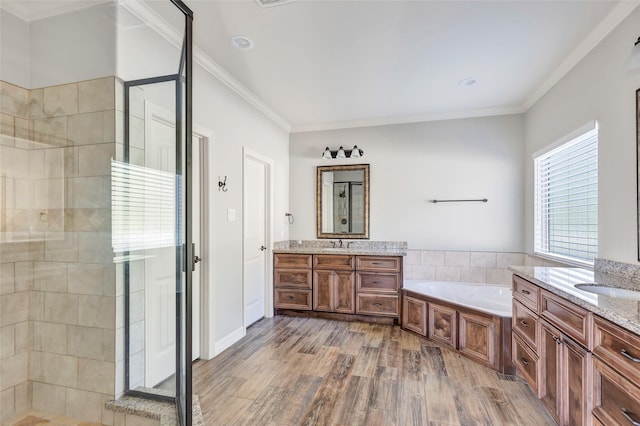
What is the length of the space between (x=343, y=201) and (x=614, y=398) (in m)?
3.42

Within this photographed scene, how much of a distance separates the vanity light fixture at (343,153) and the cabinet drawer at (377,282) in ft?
5.32

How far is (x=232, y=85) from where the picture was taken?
10.2 feet

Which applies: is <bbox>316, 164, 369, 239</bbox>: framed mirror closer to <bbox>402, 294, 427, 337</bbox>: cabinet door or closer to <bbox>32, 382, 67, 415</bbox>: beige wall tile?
<bbox>402, 294, 427, 337</bbox>: cabinet door

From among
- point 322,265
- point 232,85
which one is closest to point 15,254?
point 232,85

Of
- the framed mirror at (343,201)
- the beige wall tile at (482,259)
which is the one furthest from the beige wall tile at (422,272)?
the framed mirror at (343,201)

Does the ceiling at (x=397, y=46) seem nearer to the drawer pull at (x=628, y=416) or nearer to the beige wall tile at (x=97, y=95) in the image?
the beige wall tile at (x=97, y=95)

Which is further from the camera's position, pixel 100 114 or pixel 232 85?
pixel 232 85

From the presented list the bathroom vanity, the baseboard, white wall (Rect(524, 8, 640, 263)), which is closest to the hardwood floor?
the baseboard

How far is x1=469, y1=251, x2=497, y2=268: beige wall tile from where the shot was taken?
3.87 m

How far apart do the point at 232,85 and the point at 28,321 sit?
245cm

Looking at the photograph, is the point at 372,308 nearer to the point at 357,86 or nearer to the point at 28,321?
the point at 357,86

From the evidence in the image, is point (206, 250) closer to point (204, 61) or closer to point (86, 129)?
point (86, 129)

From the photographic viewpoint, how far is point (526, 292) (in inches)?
85.3

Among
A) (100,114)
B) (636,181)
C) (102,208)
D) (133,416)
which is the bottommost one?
(133,416)
